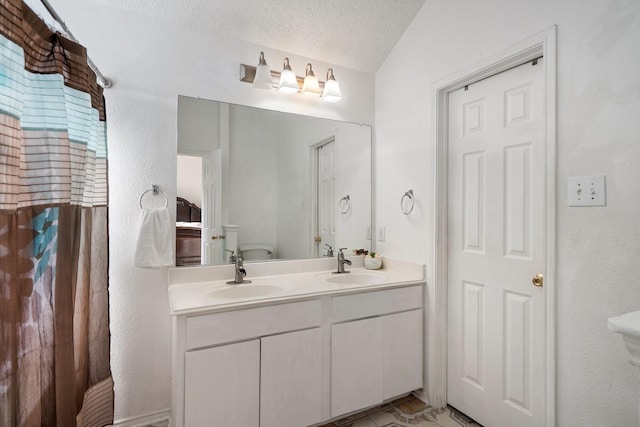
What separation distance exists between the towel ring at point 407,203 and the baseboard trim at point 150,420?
73.8 inches

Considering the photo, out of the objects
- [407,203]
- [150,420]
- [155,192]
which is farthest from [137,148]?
[407,203]

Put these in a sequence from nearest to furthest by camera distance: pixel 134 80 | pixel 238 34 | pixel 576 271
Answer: pixel 576 271 → pixel 134 80 → pixel 238 34

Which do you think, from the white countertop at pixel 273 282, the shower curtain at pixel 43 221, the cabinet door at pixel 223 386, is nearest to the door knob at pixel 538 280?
the white countertop at pixel 273 282

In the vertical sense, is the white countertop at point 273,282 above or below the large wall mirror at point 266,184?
below

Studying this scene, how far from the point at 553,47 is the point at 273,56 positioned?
1548 millimetres

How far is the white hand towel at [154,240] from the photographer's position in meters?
1.63

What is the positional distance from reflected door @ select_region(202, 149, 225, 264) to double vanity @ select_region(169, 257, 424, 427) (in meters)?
0.11

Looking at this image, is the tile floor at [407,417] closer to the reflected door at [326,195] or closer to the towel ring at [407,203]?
the reflected door at [326,195]

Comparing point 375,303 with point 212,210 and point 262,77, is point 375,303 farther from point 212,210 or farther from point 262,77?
point 262,77

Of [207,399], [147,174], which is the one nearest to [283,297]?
[207,399]

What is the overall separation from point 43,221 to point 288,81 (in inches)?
60.0

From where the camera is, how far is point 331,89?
2143mm

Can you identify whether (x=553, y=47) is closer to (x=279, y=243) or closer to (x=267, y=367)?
(x=279, y=243)

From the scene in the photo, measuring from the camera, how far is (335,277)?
2121mm
